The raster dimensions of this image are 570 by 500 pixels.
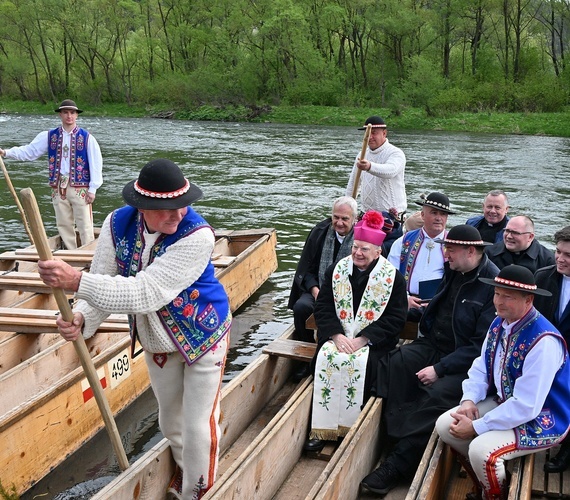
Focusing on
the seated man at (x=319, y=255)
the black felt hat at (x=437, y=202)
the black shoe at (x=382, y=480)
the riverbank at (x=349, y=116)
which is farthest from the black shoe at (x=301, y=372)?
the riverbank at (x=349, y=116)

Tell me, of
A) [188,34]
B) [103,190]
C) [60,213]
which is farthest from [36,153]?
[188,34]

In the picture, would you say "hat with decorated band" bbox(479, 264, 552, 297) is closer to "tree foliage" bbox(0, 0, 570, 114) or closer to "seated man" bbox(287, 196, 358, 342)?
"seated man" bbox(287, 196, 358, 342)

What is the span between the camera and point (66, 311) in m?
3.05

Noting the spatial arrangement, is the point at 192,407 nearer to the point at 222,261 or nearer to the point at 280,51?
→ the point at 222,261

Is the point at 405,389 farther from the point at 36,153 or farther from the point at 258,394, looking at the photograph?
the point at 36,153

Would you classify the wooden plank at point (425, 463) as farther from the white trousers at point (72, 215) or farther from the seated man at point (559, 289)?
the white trousers at point (72, 215)

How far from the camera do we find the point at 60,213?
26.5 feet

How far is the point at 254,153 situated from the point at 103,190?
7280 millimetres

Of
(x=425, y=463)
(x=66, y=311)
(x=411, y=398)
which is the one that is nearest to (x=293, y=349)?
(x=411, y=398)

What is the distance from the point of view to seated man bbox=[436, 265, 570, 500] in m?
3.39

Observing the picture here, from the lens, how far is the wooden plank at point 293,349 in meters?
4.91

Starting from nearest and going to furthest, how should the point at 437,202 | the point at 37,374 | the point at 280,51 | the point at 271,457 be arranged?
the point at 271,457 < the point at 37,374 < the point at 437,202 < the point at 280,51

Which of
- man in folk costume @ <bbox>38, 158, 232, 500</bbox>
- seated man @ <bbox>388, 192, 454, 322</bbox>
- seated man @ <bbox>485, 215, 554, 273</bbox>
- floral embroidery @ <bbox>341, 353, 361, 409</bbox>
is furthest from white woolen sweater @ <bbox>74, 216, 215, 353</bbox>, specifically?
seated man @ <bbox>485, 215, 554, 273</bbox>

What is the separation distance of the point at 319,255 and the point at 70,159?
355cm
